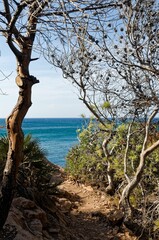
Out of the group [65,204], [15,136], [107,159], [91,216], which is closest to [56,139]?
[107,159]

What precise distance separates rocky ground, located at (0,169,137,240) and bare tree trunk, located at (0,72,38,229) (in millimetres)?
554

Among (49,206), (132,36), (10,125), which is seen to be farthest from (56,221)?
(132,36)

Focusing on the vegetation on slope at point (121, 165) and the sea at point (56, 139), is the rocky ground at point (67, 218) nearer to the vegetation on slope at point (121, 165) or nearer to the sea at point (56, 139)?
the vegetation on slope at point (121, 165)

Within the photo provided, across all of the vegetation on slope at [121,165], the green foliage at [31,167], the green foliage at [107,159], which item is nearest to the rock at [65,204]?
the green foliage at [31,167]

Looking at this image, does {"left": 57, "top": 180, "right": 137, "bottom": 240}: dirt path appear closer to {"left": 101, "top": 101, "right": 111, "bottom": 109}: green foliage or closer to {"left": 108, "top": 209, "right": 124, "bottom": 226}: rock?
{"left": 108, "top": 209, "right": 124, "bottom": 226}: rock

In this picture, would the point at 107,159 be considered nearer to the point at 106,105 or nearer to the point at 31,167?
the point at 106,105

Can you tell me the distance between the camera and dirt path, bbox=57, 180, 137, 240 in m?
7.76

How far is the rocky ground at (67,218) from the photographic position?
5.98 m

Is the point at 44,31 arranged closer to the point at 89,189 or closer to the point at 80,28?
the point at 80,28

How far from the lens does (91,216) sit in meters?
8.80

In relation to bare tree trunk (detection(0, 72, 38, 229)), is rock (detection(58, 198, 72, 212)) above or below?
below

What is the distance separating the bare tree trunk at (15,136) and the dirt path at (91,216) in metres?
2.42

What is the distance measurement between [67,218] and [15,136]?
3765 millimetres

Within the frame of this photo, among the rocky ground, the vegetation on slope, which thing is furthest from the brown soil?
the vegetation on slope
